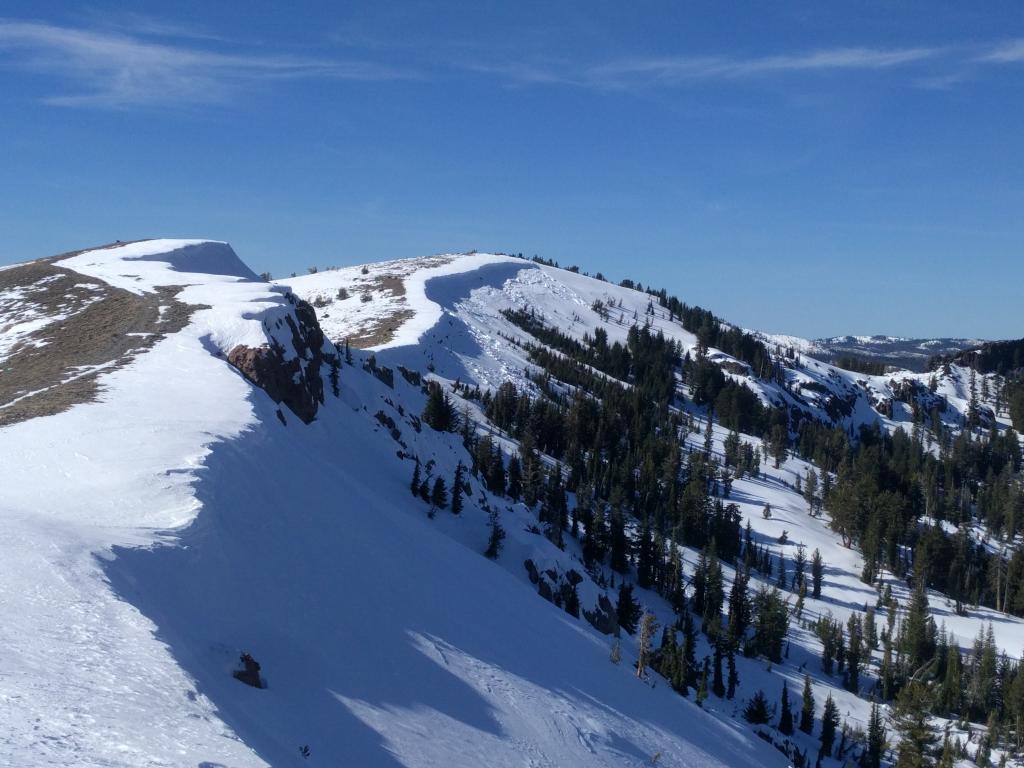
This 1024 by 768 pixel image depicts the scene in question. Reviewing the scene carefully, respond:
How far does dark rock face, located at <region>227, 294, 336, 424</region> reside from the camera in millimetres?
38031

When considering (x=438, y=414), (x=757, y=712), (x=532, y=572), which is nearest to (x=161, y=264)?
(x=438, y=414)

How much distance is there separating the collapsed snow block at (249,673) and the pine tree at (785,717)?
53.0 metres

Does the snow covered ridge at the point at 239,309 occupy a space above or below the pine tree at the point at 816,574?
above

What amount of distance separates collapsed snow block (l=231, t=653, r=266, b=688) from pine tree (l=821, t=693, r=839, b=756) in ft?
187

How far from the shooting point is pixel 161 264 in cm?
5825

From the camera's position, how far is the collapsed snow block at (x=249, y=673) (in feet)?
51.9

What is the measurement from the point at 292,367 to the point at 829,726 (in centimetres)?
5387

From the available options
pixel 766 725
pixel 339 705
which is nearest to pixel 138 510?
pixel 339 705

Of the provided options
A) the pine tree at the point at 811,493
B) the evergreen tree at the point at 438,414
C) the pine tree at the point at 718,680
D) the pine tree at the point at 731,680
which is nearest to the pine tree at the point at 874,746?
the pine tree at the point at 731,680

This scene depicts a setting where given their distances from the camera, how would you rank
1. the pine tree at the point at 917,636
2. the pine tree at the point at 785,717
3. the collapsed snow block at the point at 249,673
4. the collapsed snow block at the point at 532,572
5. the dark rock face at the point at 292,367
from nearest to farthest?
the collapsed snow block at the point at 249,673
the dark rock face at the point at 292,367
the collapsed snow block at the point at 532,572
the pine tree at the point at 785,717
the pine tree at the point at 917,636

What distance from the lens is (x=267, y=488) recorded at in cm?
2602

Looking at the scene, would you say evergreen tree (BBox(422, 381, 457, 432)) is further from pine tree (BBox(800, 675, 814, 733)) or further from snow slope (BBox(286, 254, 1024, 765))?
pine tree (BBox(800, 675, 814, 733))

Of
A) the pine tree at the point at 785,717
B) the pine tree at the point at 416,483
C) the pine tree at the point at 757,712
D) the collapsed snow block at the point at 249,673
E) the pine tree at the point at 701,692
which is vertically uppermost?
the collapsed snow block at the point at 249,673

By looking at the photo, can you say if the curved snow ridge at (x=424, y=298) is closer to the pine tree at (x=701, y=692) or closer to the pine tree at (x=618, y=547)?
the pine tree at (x=618, y=547)
